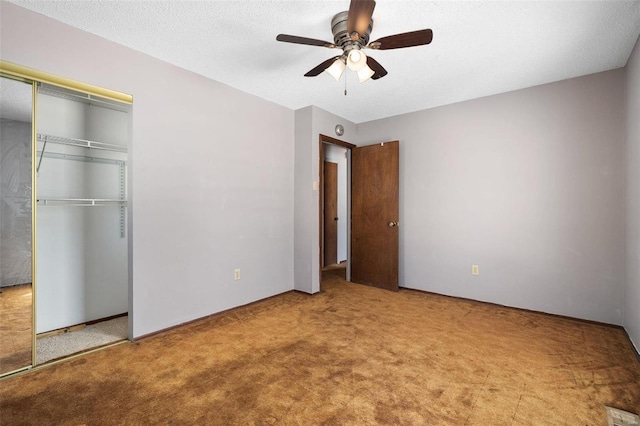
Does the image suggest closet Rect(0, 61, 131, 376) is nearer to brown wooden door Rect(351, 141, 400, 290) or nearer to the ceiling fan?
the ceiling fan

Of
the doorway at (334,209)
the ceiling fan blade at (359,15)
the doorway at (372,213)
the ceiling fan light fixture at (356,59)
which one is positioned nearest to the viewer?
the ceiling fan blade at (359,15)

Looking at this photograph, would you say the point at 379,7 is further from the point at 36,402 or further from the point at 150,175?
the point at 36,402

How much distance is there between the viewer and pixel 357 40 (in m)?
1.92

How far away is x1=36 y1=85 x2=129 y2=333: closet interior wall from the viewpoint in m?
2.62

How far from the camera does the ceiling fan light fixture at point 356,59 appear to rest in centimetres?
193

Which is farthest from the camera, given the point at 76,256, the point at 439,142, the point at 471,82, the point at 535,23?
the point at 439,142

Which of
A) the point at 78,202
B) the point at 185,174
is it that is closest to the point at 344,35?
the point at 185,174

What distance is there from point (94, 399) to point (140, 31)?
2.53 metres

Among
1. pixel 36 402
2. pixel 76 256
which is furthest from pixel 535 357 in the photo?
pixel 76 256

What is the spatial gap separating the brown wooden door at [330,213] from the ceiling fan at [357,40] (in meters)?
3.65

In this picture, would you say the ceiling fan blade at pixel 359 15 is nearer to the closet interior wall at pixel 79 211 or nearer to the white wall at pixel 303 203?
the white wall at pixel 303 203

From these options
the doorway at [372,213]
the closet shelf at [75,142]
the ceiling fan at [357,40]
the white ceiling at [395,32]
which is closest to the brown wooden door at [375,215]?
the doorway at [372,213]

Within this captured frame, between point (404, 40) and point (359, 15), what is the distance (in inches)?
15.4

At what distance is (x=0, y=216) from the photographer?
1.96m
